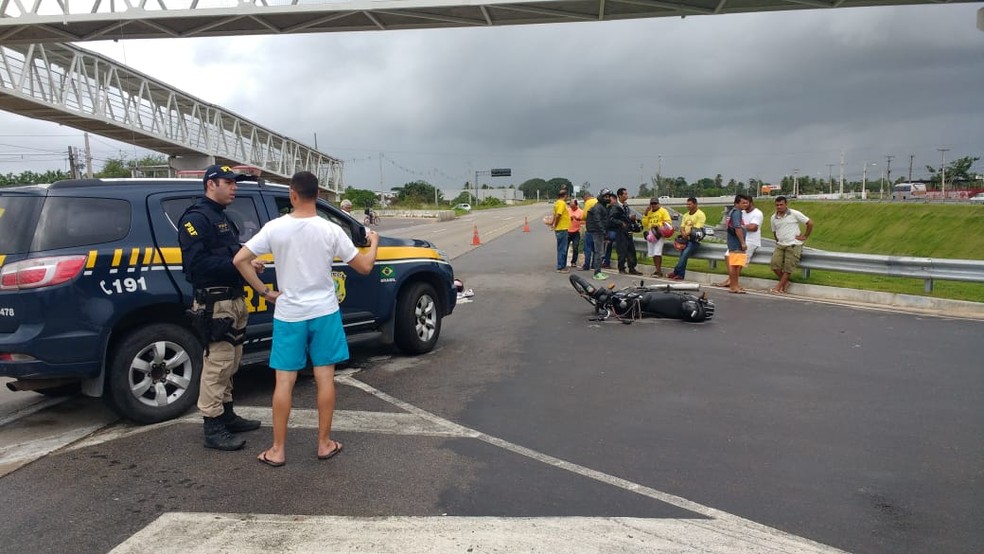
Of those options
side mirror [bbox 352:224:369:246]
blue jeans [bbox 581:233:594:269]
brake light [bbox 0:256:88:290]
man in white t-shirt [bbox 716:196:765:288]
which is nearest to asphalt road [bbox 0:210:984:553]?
brake light [bbox 0:256:88:290]

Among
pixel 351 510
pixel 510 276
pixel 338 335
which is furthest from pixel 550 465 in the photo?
pixel 510 276

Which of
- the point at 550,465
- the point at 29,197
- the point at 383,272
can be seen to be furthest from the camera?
the point at 383,272

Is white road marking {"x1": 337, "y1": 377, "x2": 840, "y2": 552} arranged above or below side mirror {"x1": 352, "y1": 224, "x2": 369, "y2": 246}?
below

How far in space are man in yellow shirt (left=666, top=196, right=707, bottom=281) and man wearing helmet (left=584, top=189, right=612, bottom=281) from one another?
4.91 feet

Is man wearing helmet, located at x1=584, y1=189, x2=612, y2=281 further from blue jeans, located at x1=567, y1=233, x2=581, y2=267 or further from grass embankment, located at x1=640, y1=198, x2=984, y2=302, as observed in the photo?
grass embankment, located at x1=640, y1=198, x2=984, y2=302

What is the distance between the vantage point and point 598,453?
446 centimetres

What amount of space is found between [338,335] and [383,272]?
101 inches

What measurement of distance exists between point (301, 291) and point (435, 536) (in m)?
1.74

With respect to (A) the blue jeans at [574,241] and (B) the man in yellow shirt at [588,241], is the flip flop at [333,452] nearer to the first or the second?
(B) the man in yellow shirt at [588,241]

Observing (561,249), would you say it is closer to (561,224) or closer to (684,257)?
(561,224)

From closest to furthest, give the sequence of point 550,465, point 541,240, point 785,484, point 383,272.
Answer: point 785,484
point 550,465
point 383,272
point 541,240

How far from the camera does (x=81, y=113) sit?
94.4 ft

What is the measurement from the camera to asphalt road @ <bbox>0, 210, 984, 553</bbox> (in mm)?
3590

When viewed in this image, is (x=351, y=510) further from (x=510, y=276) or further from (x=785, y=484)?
(x=510, y=276)
